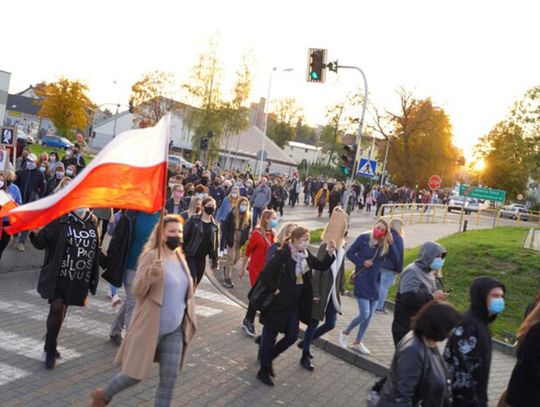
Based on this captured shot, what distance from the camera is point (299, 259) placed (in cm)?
679

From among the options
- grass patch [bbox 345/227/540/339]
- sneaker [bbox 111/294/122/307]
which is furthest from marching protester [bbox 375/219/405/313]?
sneaker [bbox 111/294/122/307]

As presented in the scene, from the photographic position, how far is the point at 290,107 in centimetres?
10012

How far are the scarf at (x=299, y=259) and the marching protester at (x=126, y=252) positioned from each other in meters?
1.74

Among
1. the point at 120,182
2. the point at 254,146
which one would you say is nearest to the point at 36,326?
the point at 120,182

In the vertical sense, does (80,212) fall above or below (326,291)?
above

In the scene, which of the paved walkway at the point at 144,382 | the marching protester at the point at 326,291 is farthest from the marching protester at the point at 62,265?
the marching protester at the point at 326,291

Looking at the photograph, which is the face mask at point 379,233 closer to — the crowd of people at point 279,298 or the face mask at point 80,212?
the crowd of people at point 279,298

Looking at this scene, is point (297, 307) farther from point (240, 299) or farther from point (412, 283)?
point (240, 299)

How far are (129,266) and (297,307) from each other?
1.99 m

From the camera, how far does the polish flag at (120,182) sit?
14.9 feet

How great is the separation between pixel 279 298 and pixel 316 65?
12699 mm

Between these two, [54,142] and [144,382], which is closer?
[144,382]

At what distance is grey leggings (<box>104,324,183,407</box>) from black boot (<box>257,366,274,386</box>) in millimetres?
2056

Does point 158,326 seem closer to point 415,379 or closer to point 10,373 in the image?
point 415,379
